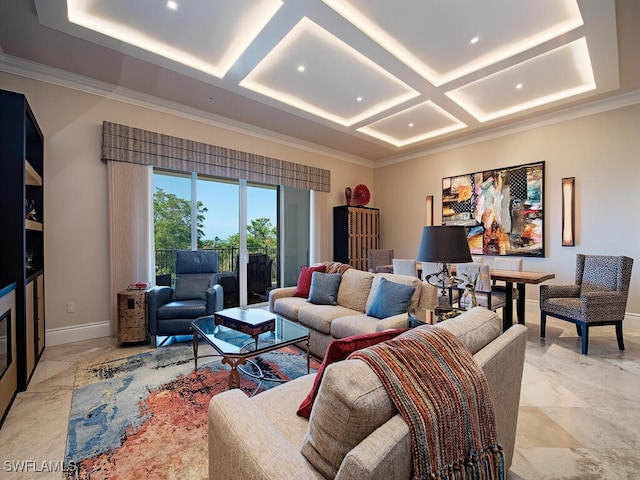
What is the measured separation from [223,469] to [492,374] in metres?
1.04

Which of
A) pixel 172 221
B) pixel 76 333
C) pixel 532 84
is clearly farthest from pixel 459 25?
pixel 76 333

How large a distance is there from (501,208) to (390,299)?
3.28 meters

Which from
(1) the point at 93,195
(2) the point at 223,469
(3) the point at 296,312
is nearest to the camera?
(2) the point at 223,469

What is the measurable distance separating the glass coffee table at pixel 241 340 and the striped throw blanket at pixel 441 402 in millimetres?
1341

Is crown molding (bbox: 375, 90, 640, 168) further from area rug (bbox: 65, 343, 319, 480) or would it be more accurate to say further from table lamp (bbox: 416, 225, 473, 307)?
area rug (bbox: 65, 343, 319, 480)

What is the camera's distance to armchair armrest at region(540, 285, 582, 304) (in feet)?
11.2

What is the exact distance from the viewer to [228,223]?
4605 mm

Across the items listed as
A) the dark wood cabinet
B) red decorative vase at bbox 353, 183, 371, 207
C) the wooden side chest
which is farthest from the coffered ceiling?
the wooden side chest

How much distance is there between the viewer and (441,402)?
834 mm

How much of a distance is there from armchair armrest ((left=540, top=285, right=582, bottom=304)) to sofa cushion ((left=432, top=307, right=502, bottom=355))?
2.70m

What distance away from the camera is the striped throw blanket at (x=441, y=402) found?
2.54 ft

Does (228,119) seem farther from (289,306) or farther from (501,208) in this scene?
(501,208)

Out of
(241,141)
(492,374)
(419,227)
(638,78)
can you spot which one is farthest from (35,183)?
(638,78)

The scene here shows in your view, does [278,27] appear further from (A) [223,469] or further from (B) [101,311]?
(B) [101,311]
